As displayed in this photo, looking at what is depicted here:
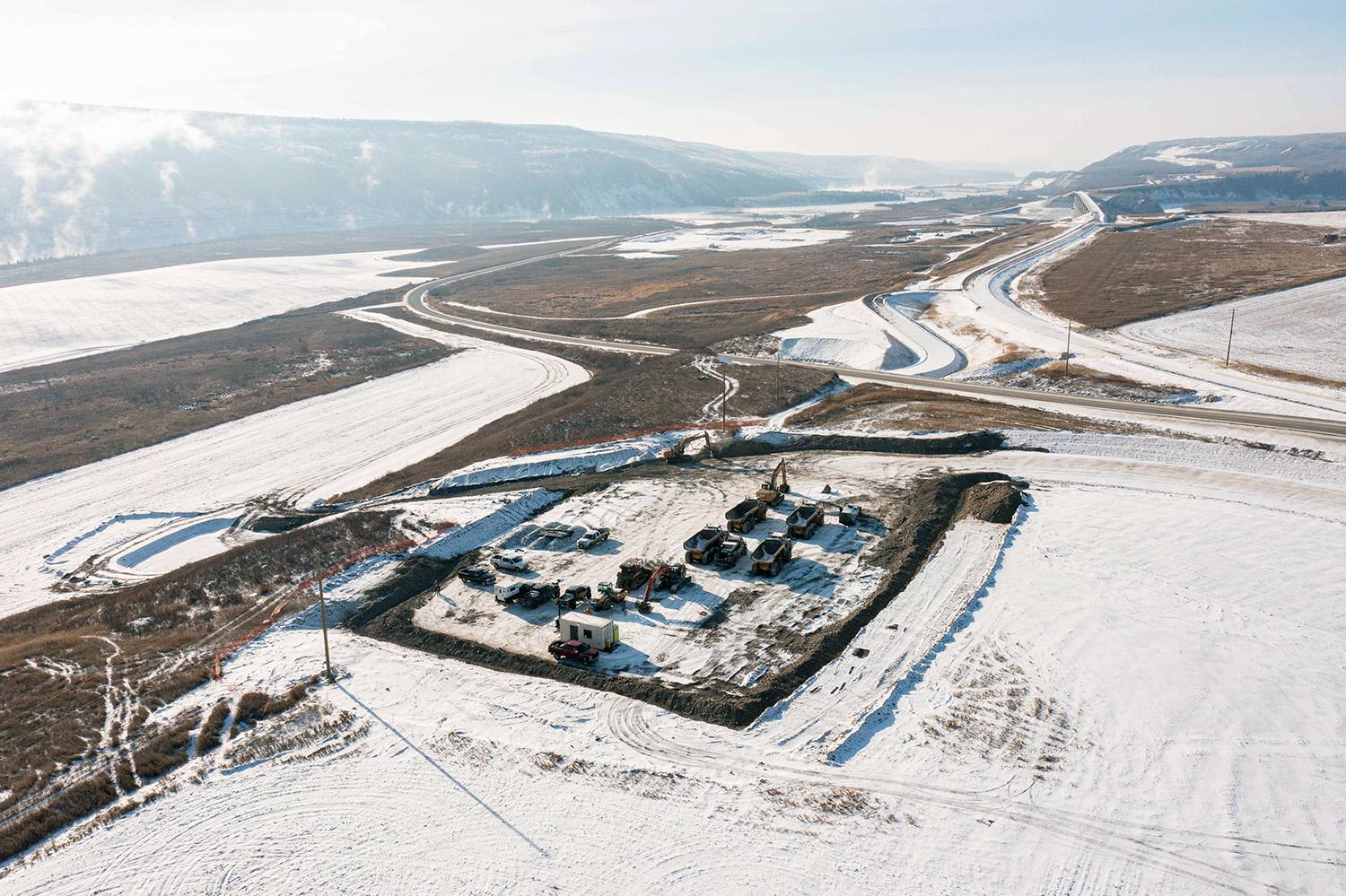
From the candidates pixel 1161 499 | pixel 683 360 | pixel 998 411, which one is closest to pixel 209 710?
pixel 1161 499

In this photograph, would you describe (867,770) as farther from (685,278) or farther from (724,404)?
(685,278)

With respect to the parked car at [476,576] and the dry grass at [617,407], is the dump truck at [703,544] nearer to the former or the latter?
the parked car at [476,576]

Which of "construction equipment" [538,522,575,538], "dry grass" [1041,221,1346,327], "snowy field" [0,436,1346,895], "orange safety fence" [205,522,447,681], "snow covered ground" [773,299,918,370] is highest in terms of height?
"dry grass" [1041,221,1346,327]

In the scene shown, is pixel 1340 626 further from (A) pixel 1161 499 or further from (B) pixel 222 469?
(B) pixel 222 469

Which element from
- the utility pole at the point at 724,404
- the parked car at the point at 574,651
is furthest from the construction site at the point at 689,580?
the utility pole at the point at 724,404

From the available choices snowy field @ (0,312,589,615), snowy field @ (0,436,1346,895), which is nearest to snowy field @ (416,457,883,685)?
snowy field @ (0,436,1346,895)

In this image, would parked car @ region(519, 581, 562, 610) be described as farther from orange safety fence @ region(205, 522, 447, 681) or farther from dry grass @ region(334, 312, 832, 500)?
dry grass @ region(334, 312, 832, 500)
